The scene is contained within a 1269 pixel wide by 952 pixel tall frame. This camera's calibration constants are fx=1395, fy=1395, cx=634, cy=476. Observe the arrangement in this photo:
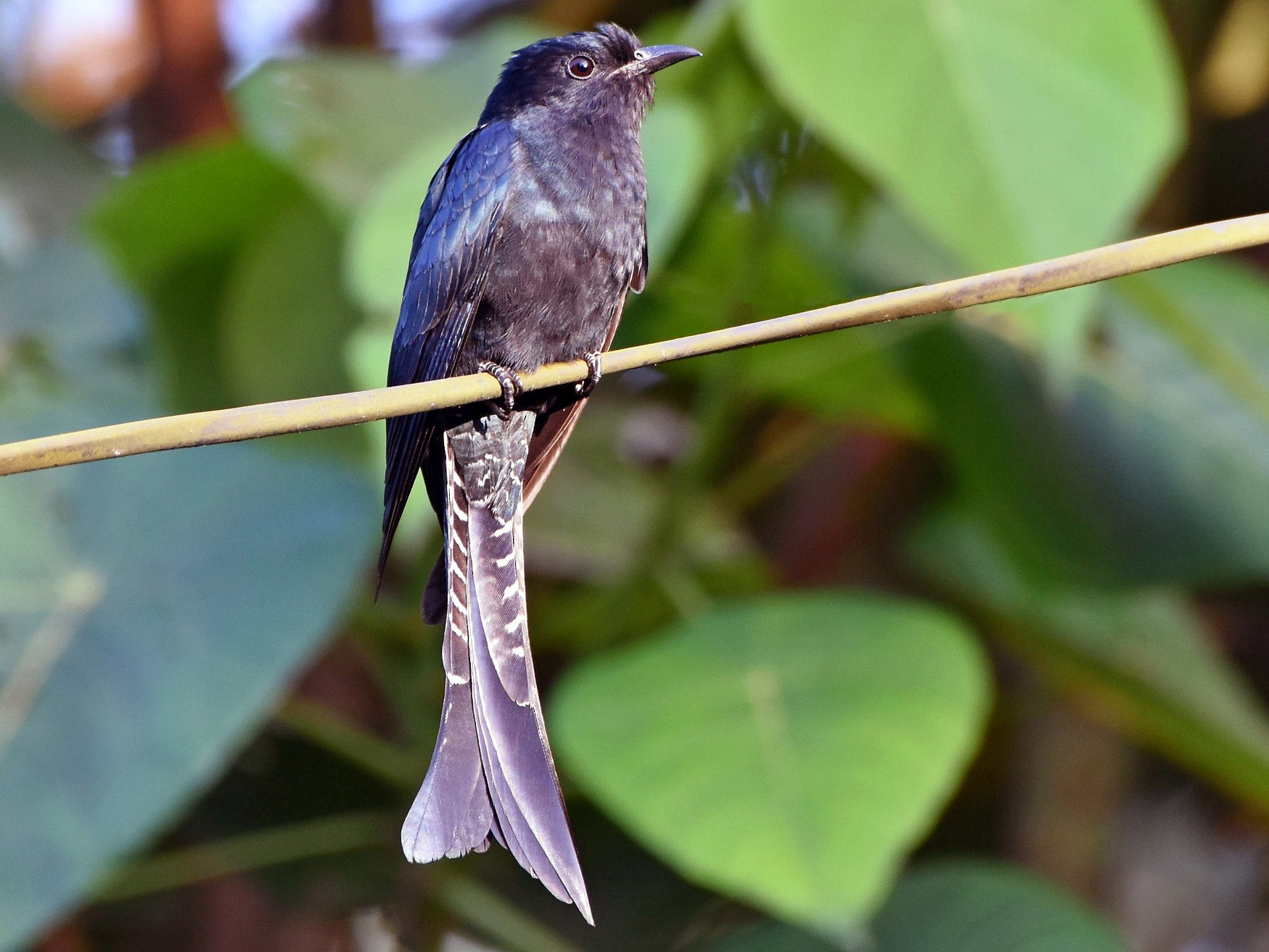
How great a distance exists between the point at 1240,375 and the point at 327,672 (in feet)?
4.98

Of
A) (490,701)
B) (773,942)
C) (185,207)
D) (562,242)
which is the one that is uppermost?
(562,242)

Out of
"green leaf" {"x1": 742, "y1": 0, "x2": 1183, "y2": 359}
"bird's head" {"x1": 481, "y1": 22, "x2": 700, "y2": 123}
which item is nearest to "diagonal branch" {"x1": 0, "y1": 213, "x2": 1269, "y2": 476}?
"bird's head" {"x1": 481, "y1": 22, "x2": 700, "y2": 123}

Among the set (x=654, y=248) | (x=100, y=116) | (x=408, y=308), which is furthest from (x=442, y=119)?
(x=100, y=116)

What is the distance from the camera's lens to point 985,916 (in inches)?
61.6

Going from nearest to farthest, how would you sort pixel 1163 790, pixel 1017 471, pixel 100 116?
pixel 1017 471
pixel 1163 790
pixel 100 116

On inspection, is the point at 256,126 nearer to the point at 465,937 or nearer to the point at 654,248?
the point at 654,248

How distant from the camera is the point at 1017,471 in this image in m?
1.86

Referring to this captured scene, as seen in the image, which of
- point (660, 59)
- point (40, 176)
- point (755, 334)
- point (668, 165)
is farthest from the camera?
point (40, 176)

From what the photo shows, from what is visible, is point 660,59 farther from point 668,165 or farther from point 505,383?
point 505,383

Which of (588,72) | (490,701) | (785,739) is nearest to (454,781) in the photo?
(490,701)

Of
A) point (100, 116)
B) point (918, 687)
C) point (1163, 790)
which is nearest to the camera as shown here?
point (918, 687)

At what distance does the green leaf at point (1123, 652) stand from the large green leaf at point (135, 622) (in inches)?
34.2

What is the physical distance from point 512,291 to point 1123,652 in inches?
45.8

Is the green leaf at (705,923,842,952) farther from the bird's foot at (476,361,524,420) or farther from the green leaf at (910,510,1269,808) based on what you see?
the bird's foot at (476,361,524,420)
